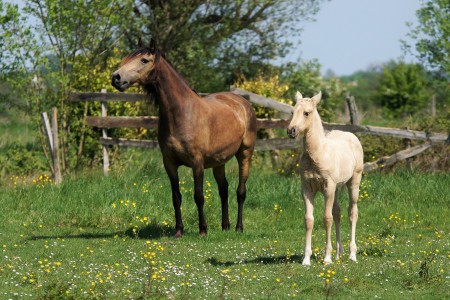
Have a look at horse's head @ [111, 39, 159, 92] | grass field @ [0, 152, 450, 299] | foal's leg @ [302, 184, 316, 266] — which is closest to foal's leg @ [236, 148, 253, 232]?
grass field @ [0, 152, 450, 299]

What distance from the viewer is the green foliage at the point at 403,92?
130ft

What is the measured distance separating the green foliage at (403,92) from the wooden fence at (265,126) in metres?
20.7

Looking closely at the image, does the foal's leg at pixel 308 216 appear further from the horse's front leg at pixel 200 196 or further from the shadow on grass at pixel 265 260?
the horse's front leg at pixel 200 196

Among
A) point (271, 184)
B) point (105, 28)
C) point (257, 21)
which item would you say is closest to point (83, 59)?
point (105, 28)

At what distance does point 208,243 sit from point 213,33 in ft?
54.8

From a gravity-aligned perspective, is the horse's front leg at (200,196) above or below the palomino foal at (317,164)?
below

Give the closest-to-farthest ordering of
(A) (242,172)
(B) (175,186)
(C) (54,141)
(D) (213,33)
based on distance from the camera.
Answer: (B) (175,186)
(A) (242,172)
(C) (54,141)
(D) (213,33)

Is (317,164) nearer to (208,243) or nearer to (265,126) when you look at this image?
(208,243)

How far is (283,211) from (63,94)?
6.82m

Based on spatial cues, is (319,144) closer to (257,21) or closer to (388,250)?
(388,250)

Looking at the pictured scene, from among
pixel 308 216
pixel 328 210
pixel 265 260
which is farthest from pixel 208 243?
pixel 328 210

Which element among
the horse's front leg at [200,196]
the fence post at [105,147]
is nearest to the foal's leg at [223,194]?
the horse's front leg at [200,196]

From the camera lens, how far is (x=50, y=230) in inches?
530

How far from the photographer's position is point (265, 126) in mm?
18844
